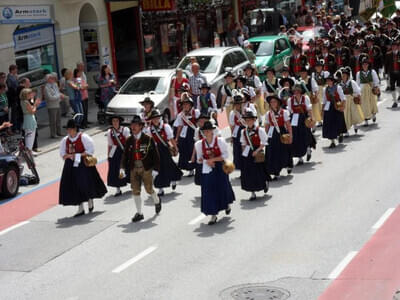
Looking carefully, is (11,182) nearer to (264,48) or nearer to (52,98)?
(52,98)

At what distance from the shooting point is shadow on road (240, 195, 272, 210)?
50.1ft

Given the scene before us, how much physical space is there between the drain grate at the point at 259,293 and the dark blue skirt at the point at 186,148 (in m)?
6.69

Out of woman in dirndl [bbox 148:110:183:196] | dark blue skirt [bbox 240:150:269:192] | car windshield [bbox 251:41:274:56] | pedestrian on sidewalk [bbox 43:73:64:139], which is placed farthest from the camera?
car windshield [bbox 251:41:274:56]

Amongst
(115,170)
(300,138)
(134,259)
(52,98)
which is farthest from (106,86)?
(134,259)

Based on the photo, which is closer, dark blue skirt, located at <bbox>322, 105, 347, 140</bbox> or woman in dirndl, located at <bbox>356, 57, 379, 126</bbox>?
dark blue skirt, located at <bbox>322, 105, 347, 140</bbox>

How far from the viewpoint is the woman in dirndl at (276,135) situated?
1692cm

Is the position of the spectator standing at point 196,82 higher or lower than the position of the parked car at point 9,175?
higher

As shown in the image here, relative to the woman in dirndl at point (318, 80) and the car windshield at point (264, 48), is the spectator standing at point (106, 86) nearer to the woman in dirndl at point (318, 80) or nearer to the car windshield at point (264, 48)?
the woman in dirndl at point (318, 80)

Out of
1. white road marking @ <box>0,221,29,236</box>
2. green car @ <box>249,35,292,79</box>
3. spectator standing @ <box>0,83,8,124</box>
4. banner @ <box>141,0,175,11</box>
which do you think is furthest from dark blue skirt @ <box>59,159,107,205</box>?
banner @ <box>141,0,175,11</box>

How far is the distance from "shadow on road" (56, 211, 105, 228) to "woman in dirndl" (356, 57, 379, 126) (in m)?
8.90

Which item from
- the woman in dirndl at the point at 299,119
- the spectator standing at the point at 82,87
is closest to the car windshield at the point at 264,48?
the spectator standing at the point at 82,87

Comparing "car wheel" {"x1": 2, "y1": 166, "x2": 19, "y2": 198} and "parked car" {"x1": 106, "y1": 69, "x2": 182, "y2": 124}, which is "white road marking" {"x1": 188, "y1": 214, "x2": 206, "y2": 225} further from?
"parked car" {"x1": 106, "y1": 69, "x2": 182, "y2": 124}

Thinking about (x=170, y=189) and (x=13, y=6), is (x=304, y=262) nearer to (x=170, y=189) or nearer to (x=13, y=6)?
(x=170, y=189)

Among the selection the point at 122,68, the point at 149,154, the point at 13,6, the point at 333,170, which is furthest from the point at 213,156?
the point at 122,68
